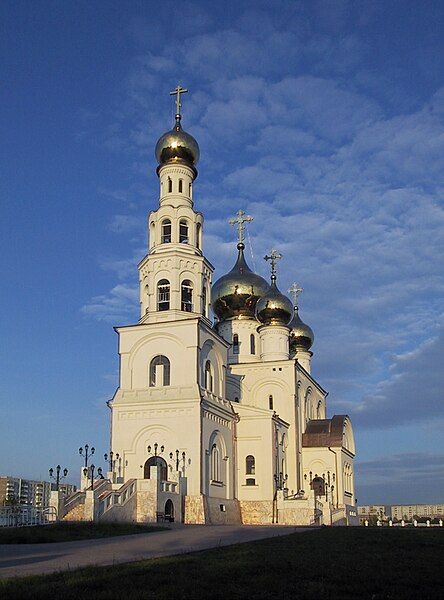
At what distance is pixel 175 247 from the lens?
1400 inches

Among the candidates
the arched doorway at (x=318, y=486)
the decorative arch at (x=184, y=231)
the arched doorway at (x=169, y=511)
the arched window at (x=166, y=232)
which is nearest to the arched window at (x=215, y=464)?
the arched doorway at (x=169, y=511)

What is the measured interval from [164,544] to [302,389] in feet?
103

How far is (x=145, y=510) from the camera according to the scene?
2750 cm

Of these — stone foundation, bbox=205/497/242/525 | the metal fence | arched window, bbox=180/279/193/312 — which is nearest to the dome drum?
arched window, bbox=180/279/193/312

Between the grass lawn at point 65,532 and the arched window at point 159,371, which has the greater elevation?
the arched window at point 159,371

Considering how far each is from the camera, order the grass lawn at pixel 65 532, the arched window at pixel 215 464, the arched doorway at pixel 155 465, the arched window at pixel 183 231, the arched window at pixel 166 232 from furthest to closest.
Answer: the arched window at pixel 183 231, the arched window at pixel 166 232, the arched window at pixel 215 464, the arched doorway at pixel 155 465, the grass lawn at pixel 65 532

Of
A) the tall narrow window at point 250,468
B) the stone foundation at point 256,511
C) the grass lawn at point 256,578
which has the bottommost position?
the stone foundation at point 256,511

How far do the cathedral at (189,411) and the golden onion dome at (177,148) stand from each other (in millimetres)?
68

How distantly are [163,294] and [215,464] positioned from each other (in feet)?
28.7

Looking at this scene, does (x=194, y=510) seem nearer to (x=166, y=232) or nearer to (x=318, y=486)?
(x=166, y=232)

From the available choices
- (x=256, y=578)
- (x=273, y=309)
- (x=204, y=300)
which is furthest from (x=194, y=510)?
(x=256, y=578)

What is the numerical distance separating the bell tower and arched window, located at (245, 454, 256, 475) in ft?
26.6

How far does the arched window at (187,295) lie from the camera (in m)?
35.3

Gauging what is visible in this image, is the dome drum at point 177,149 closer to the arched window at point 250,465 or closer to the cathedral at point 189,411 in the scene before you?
the cathedral at point 189,411
